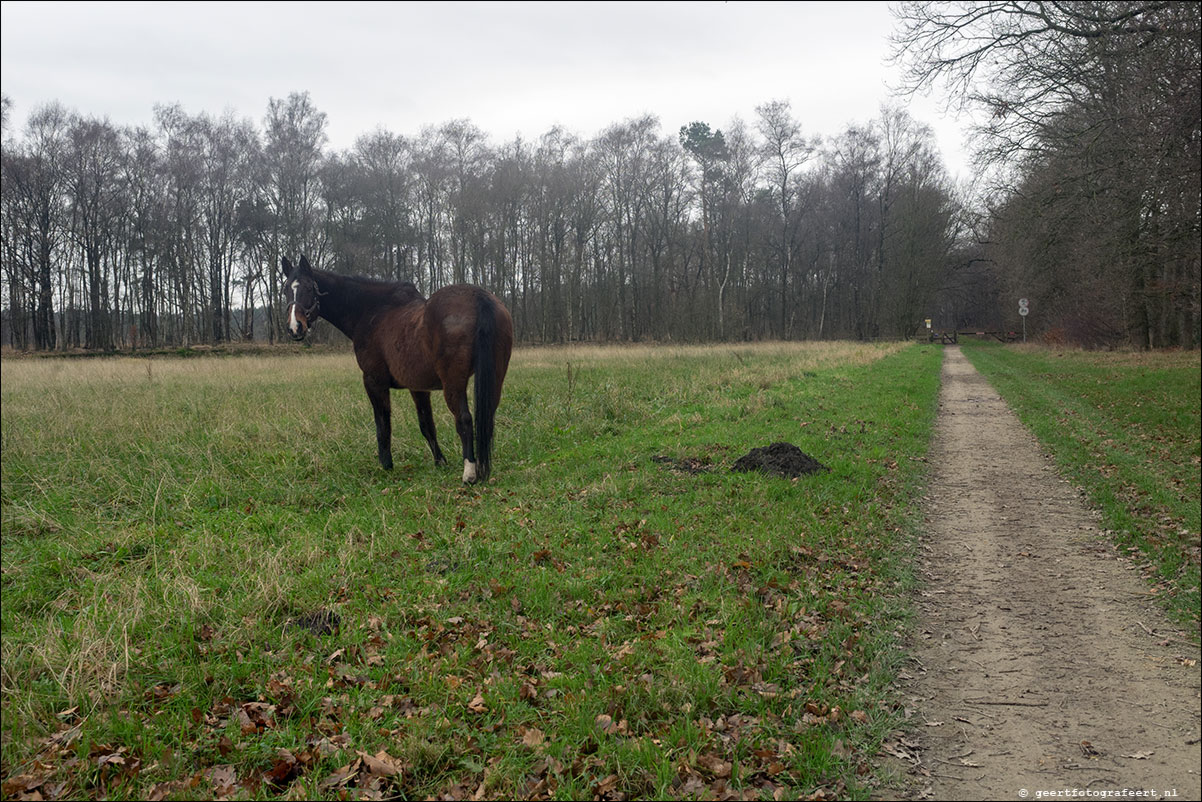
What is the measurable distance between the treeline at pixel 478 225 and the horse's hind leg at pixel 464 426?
3018cm

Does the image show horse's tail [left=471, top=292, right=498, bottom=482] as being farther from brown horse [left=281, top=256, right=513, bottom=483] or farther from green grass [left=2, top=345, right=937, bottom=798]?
green grass [left=2, top=345, right=937, bottom=798]

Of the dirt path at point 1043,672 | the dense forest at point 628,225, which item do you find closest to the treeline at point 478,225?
the dense forest at point 628,225

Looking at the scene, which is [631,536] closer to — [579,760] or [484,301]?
[579,760]

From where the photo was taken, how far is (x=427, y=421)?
9375 mm

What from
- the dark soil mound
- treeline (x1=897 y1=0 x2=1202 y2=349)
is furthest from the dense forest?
the dark soil mound

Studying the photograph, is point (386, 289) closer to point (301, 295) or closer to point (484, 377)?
point (301, 295)

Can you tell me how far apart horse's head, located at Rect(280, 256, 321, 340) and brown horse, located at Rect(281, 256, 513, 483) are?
0.5 inches

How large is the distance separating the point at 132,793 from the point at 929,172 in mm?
59740

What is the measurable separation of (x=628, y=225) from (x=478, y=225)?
50.5 feet

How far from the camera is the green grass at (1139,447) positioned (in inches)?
212

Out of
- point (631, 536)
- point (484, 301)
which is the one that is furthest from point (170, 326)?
point (631, 536)

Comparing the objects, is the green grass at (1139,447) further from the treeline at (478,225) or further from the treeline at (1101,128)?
the treeline at (478,225)

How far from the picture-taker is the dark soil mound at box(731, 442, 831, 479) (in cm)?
801

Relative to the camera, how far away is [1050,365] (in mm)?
25156
